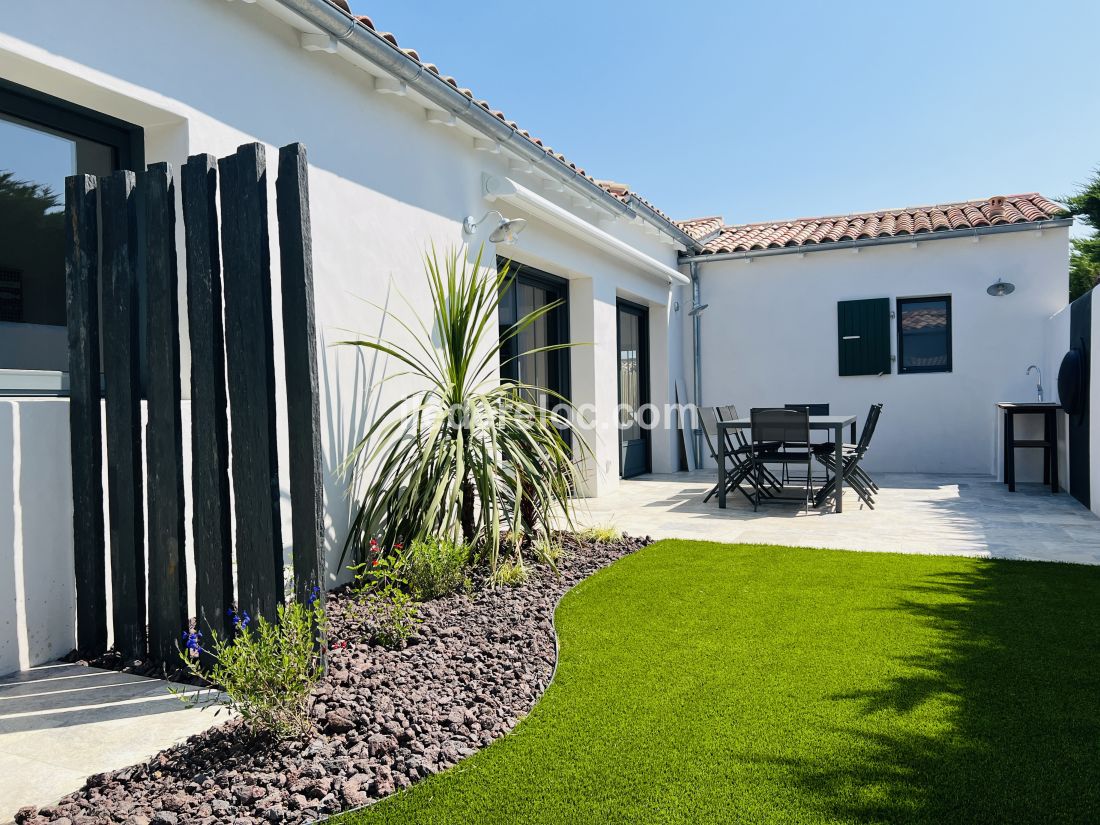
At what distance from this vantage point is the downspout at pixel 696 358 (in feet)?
35.1

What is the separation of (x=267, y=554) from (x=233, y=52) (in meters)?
2.56

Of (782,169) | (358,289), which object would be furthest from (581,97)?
(358,289)

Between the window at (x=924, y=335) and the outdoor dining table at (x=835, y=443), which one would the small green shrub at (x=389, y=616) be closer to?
the outdoor dining table at (x=835, y=443)

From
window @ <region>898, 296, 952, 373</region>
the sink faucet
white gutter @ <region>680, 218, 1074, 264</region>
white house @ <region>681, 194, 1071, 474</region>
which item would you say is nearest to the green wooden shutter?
white house @ <region>681, 194, 1071, 474</region>

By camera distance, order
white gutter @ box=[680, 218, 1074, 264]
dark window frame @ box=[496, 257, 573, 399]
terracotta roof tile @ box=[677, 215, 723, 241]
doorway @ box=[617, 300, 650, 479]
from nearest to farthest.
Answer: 1. dark window frame @ box=[496, 257, 573, 399]
2. white gutter @ box=[680, 218, 1074, 264]
3. doorway @ box=[617, 300, 650, 479]
4. terracotta roof tile @ box=[677, 215, 723, 241]

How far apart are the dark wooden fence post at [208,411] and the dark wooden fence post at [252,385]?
0.17ft

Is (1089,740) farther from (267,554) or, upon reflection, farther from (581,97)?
(581,97)

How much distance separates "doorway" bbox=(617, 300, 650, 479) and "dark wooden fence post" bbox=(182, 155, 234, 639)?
669cm

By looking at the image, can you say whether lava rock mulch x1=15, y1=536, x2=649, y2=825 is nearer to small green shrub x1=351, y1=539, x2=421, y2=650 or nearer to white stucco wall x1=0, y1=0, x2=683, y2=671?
small green shrub x1=351, y1=539, x2=421, y2=650

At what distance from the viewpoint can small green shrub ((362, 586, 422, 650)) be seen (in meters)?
3.10

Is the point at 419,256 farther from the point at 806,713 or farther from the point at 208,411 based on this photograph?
the point at 806,713

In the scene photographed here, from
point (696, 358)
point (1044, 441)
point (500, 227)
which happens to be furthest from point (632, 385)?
point (1044, 441)

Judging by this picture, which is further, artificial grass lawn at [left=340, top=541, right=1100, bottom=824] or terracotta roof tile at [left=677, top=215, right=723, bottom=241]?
terracotta roof tile at [left=677, top=215, right=723, bottom=241]

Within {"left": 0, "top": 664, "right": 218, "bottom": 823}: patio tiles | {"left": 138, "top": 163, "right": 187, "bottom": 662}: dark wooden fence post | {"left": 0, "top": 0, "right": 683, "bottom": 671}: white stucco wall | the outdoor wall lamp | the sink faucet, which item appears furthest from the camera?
the sink faucet
